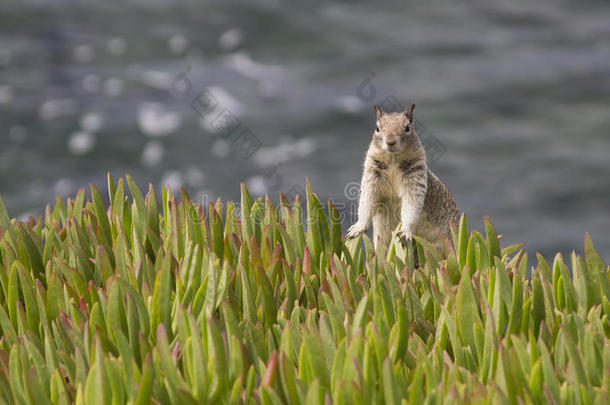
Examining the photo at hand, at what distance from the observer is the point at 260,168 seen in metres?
9.77

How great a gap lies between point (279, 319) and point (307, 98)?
26.1 ft

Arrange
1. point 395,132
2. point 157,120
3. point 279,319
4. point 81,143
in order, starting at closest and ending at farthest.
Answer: point 279,319 < point 395,132 < point 81,143 < point 157,120

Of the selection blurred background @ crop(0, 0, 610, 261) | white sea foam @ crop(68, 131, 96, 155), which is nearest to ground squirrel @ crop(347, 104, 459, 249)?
blurred background @ crop(0, 0, 610, 261)

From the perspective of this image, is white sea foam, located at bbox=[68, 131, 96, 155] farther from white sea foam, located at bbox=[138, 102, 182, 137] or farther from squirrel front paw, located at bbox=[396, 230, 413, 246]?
squirrel front paw, located at bbox=[396, 230, 413, 246]

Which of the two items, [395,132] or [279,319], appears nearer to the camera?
[279,319]

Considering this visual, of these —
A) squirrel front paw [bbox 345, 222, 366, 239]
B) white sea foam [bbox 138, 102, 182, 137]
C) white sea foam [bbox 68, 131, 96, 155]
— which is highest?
white sea foam [bbox 138, 102, 182, 137]

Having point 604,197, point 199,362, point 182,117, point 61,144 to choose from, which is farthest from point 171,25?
point 199,362

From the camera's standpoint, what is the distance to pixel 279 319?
2.93 metres

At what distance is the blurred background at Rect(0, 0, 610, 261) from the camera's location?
31.2ft

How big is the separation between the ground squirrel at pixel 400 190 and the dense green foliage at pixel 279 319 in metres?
0.16

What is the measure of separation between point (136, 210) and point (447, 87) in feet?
25.9

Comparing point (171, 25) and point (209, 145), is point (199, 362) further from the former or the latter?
point (171, 25)

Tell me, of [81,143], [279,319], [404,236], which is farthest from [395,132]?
[81,143]

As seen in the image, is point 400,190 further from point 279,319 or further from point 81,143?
point 81,143
